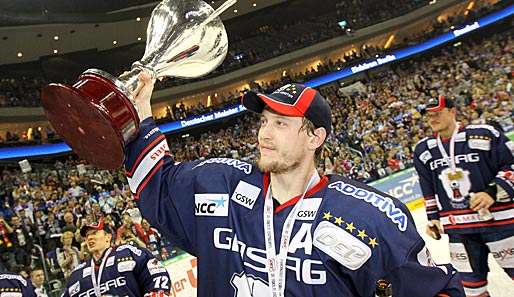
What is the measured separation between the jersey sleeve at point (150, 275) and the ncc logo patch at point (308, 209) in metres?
1.99

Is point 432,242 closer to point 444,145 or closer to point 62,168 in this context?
point 444,145

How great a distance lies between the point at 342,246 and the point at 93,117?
2.96 feet

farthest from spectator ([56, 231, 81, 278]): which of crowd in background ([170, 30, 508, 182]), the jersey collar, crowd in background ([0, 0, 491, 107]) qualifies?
crowd in background ([0, 0, 491, 107])

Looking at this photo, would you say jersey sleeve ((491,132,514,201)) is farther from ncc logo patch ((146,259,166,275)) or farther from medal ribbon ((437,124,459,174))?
ncc logo patch ((146,259,166,275))

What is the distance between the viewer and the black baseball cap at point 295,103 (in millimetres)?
2031

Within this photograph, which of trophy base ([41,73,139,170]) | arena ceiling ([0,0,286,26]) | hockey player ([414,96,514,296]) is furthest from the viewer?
arena ceiling ([0,0,286,26])

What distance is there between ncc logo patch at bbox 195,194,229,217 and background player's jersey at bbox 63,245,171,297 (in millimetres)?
1816

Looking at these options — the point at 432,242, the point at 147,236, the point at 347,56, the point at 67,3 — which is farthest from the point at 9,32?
the point at 432,242

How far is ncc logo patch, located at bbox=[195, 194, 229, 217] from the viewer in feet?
6.79

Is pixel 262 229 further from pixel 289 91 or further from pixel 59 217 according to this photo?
pixel 59 217

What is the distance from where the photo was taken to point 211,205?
208 cm

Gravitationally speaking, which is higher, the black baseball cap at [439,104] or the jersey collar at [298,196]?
the black baseball cap at [439,104]

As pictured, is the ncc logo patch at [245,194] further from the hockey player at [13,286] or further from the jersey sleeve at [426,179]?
the jersey sleeve at [426,179]

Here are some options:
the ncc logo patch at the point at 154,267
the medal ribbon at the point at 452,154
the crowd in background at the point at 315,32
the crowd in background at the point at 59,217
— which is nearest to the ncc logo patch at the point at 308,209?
the ncc logo patch at the point at 154,267
